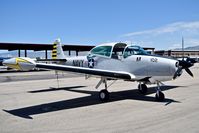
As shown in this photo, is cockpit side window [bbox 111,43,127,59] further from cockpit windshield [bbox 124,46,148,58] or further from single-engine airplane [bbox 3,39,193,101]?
cockpit windshield [bbox 124,46,148,58]

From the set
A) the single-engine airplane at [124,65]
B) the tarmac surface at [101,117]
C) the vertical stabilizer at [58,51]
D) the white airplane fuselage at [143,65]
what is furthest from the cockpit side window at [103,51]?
the vertical stabilizer at [58,51]

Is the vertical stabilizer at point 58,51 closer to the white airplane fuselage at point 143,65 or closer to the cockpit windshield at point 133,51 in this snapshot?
the white airplane fuselage at point 143,65

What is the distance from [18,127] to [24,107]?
304 centimetres

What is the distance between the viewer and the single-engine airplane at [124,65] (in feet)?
30.9

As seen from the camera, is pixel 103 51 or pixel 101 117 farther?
pixel 103 51

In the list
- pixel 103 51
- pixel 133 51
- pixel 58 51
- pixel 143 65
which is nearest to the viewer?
pixel 143 65

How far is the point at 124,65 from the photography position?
1079cm

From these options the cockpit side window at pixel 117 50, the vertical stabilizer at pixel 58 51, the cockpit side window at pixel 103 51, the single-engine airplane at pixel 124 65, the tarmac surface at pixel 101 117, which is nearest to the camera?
the tarmac surface at pixel 101 117

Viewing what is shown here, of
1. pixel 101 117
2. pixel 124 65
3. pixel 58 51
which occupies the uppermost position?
pixel 58 51

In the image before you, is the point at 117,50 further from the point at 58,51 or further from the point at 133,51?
the point at 58,51

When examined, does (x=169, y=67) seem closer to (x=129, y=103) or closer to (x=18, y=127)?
(x=129, y=103)

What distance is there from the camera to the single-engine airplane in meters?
9.43

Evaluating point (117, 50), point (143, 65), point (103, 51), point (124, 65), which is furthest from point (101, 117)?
point (103, 51)

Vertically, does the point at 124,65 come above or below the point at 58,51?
below
